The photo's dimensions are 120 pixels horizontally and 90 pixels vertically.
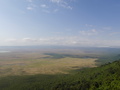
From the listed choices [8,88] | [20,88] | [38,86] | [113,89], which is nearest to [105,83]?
[113,89]

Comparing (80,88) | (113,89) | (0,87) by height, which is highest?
(113,89)

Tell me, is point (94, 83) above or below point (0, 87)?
above

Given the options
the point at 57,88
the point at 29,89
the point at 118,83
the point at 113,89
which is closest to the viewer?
the point at 113,89

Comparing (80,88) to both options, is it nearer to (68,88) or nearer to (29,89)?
(68,88)

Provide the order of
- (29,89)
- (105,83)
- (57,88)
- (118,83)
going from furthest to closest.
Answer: (29,89)
(57,88)
(105,83)
(118,83)

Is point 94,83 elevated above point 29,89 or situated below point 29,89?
above

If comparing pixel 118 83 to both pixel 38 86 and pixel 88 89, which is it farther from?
pixel 38 86

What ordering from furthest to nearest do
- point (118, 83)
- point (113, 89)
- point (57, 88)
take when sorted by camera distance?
point (57, 88) → point (118, 83) → point (113, 89)

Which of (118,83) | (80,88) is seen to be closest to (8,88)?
(80,88)

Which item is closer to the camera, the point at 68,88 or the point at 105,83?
the point at 105,83
